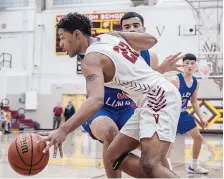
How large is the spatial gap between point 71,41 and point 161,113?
88 centimetres

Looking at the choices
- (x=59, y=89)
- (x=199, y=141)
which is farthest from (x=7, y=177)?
(x=59, y=89)

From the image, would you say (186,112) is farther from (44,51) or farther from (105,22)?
(44,51)

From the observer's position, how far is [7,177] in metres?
4.54

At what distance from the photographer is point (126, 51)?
3010 mm

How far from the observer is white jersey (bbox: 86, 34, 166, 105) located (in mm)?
2906

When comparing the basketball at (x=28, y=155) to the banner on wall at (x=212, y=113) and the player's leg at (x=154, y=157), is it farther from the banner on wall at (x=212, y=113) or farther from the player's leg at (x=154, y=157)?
the banner on wall at (x=212, y=113)

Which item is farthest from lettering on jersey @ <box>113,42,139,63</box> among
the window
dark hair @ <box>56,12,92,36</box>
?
the window

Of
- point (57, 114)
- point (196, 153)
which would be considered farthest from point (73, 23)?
point (57, 114)

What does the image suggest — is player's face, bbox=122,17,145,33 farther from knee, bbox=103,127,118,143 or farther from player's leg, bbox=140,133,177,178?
player's leg, bbox=140,133,177,178

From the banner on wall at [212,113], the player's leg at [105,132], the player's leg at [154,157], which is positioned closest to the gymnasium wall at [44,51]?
the banner on wall at [212,113]

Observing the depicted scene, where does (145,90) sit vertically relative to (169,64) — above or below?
below

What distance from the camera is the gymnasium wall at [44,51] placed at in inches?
770

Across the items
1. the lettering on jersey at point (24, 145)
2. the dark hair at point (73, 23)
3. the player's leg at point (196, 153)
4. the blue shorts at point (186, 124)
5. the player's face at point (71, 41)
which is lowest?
the player's leg at point (196, 153)

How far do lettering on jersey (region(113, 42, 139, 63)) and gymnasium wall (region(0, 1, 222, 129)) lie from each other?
16507 mm
